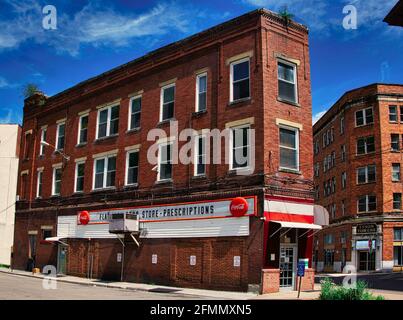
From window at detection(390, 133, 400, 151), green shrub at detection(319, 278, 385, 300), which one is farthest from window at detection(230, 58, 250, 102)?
window at detection(390, 133, 400, 151)

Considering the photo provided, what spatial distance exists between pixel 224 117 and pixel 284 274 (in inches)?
319

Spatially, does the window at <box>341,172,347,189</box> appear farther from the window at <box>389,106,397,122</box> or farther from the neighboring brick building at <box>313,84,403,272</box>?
the window at <box>389,106,397,122</box>

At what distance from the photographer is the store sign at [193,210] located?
22875mm

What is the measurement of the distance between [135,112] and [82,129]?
6.02m

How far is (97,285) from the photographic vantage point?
89.4 ft

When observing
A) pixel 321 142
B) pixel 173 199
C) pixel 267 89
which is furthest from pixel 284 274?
pixel 321 142

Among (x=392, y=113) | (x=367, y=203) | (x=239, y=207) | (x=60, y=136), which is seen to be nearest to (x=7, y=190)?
(x=60, y=136)

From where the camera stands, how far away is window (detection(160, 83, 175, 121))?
93.2 ft

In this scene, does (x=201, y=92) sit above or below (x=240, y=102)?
above

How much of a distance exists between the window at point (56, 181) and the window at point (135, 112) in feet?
27.7

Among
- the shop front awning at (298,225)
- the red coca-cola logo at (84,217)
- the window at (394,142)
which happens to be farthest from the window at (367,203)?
the red coca-cola logo at (84,217)

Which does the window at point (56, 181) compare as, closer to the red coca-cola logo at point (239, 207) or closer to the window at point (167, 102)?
the window at point (167, 102)

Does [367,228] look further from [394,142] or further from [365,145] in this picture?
[394,142]

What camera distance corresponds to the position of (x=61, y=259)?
113 ft
